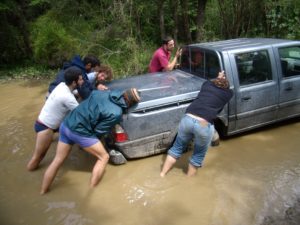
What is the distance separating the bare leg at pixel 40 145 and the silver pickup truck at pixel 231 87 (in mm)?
1039

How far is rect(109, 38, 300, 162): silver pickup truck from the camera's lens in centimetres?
500

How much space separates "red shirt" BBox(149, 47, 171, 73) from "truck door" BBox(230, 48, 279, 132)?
1.71 metres

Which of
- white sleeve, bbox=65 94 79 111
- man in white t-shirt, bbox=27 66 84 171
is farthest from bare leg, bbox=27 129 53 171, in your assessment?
white sleeve, bbox=65 94 79 111

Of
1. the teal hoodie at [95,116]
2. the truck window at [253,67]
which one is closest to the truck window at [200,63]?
the truck window at [253,67]

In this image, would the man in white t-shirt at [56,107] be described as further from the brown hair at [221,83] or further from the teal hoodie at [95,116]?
the brown hair at [221,83]

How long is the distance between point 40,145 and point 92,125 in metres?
1.15

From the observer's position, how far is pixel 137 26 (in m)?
11.1

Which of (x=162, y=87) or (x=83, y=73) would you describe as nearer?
(x=162, y=87)

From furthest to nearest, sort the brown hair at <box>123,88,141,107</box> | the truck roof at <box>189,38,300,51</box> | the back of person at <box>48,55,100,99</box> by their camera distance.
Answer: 1. the truck roof at <box>189,38,300,51</box>
2. the back of person at <box>48,55,100,99</box>
3. the brown hair at <box>123,88,141,107</box>

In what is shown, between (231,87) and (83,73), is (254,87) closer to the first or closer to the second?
(231,87)

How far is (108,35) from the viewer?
11.1m

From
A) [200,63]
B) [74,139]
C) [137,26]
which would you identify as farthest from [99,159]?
[137,26]

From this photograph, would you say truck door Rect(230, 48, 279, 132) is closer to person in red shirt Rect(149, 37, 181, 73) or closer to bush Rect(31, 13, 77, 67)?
person in red shirt Rect(149, 37, 181, 73)

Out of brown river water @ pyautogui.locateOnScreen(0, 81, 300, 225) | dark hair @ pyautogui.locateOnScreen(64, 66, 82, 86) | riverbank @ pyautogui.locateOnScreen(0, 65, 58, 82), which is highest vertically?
dark hair @ pyautogui.locateOnScreen(64, 66, 82, 86)
